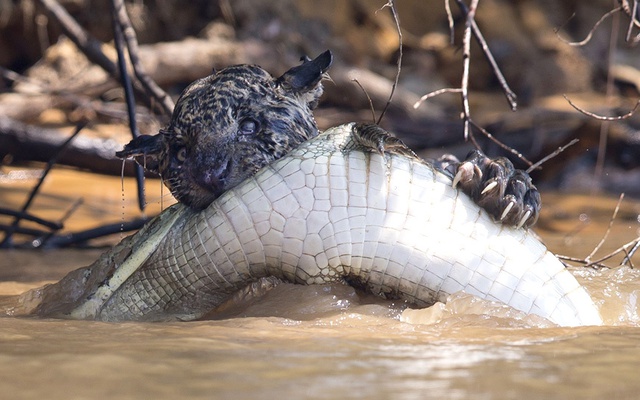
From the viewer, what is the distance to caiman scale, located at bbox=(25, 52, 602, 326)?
2.74 m

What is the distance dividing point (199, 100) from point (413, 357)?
152cm

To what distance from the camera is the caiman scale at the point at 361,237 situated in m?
2.74

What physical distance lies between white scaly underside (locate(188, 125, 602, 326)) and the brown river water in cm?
9

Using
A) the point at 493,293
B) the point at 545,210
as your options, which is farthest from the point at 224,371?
the point at 545,210

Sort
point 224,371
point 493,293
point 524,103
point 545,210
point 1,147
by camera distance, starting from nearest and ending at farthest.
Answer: point 224,371
point 493,293
point 1,147
point 545,210
point 524,103

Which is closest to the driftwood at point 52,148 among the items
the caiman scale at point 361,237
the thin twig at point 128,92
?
the thin twig at point 128,92

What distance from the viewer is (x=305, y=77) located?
354 cm

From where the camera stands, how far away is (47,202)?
7.93 m

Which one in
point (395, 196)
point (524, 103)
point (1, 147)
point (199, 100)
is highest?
point (524, 103)

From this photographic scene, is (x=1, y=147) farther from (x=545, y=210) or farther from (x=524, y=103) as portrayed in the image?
(x=524, y=103)

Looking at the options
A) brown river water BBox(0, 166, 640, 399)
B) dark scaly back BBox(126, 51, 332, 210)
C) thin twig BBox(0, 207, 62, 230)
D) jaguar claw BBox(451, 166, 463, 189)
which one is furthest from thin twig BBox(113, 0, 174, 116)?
jaguar claw BBox(451, 166, 463, 189)

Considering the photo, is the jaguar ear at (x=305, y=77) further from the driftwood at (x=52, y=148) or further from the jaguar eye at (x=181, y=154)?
the driftwood at (x=52, y=148)

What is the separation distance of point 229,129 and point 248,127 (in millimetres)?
84

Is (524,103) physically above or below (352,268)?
above
